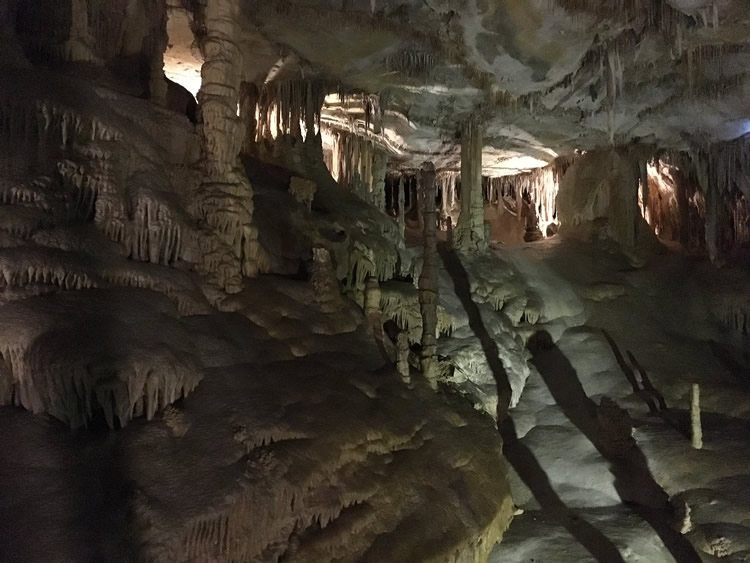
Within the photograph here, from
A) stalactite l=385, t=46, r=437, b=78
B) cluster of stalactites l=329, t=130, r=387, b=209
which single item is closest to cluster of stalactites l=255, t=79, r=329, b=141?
stalactite l=385, t=46, r=437, b=78

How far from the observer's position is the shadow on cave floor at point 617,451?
1075cm

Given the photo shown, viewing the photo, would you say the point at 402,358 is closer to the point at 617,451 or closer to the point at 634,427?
the point at 617,451

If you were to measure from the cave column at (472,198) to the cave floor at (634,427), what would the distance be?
1.74 metres

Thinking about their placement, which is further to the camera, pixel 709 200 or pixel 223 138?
pixel 709 200

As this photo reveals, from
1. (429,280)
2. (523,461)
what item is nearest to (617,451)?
(523,461)

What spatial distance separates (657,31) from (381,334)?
394 inches

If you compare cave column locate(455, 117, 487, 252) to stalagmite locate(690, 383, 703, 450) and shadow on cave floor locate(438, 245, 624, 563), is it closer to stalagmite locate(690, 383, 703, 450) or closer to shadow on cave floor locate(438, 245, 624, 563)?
shadow on cave floor locate(438, 245, 624, 563)

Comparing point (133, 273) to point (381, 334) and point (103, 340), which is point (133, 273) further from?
point (381, 334)

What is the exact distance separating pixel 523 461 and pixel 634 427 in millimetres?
2826

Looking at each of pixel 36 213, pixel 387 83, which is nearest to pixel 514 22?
pixel 387 83

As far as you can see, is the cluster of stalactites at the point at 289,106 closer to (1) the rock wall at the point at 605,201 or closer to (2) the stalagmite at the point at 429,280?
(2) the stalagmite at the point at 429,280

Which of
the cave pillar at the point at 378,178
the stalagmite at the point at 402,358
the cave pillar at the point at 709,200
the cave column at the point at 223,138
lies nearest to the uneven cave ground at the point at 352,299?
the cave column at the point at 223,138

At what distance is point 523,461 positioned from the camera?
530 inches

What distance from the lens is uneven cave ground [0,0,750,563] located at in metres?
6.94
